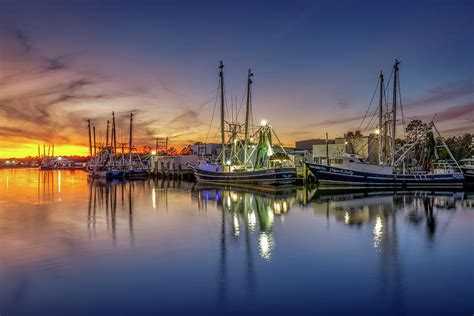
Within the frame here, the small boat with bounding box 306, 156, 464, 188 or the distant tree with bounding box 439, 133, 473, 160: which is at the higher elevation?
the distant tree with bounding box 439, 133, 473, 160

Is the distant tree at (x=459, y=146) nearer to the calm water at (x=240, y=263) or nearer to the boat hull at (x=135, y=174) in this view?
the calm water at (x=240, y=263)

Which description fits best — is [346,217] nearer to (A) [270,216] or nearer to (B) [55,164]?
(A) [270,216]

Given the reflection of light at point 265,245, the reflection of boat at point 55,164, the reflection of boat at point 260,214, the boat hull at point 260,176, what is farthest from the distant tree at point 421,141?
the reflection of boat at point 55,164

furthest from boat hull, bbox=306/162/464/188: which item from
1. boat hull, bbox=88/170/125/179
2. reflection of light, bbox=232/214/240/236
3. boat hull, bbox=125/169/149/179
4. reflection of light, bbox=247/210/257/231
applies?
boat hull, bbox=125/169/149/179

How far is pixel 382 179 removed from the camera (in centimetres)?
3747

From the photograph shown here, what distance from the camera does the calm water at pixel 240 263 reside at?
8.42 m

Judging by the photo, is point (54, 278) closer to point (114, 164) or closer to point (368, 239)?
point (368, 239)

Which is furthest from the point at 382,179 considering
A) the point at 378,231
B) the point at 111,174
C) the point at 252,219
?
the point at 111,174

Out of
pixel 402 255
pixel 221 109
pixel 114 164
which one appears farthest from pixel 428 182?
pixel 114 164

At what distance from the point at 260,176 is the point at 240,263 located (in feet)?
94.9

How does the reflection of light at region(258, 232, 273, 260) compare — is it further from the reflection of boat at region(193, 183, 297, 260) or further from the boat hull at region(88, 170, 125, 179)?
the boat hull at region(88, 170, 125, 179)

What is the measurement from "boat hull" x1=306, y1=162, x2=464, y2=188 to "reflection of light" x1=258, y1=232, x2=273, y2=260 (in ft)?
79.0

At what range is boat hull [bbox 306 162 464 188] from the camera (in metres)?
37.1

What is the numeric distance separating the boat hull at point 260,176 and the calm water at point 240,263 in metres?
17.7
